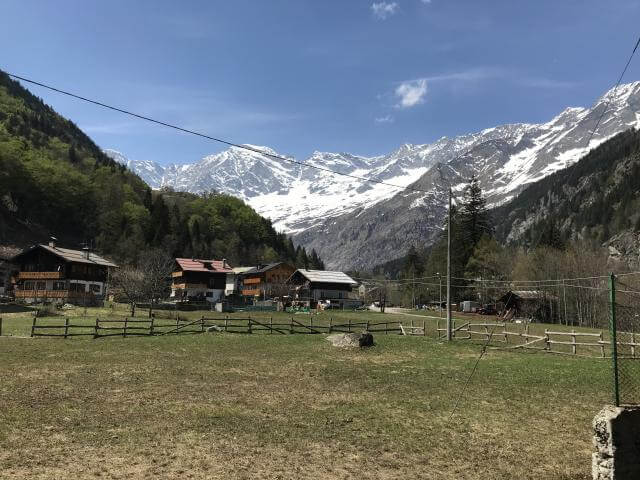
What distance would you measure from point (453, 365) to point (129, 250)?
380 ft

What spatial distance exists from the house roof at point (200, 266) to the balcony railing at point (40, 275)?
120ft

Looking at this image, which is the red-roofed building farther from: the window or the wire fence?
the wire fence

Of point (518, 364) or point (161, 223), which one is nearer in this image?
point (518, 364)

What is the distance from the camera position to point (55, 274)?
86812 millimetres

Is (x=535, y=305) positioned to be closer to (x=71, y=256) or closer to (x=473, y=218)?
(x=473, y=218)

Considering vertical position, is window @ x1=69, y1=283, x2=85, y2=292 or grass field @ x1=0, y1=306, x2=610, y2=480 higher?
window @ x1=69, y1=283, x2=85, y2=292

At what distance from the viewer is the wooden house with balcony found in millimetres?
84312

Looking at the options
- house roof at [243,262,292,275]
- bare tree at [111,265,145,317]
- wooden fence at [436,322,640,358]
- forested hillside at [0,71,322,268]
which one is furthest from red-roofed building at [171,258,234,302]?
wooden fence at [436,322,640,358]

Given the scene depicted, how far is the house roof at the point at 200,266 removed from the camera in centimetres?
12210

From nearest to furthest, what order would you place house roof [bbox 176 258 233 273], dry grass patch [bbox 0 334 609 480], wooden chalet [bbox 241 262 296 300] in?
dry grass patch [bbox 0 334 609 480], house roof [bbox 176 258 233 273], wooden chalet [bbox 241 262 296 300]

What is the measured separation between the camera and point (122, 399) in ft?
62.4

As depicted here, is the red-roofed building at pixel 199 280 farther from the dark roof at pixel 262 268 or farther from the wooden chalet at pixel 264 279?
the wooden chalet at pixel 264 279

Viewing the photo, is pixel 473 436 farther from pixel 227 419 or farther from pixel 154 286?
pixel 154 286

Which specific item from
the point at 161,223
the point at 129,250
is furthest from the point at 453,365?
the point at 161,223
